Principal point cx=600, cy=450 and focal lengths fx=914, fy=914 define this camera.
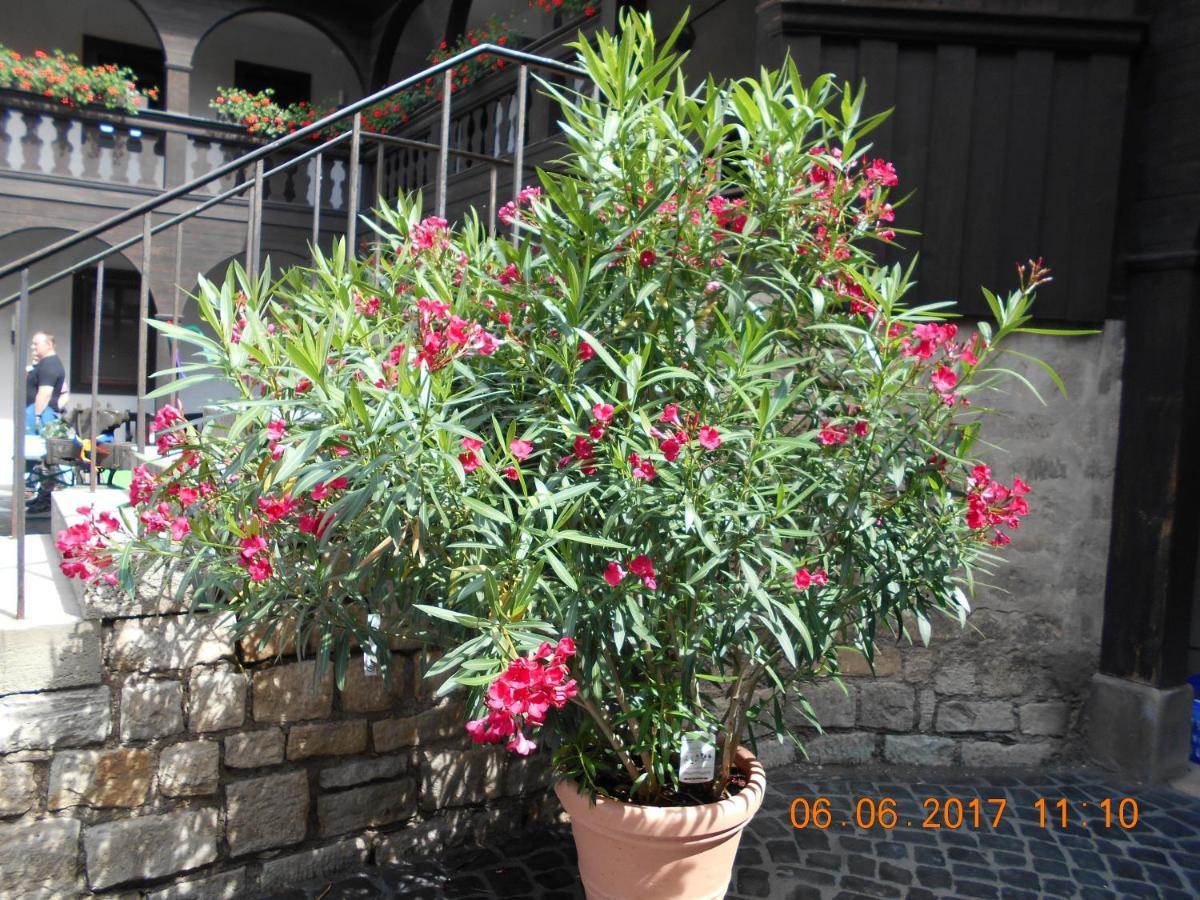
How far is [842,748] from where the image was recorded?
3920 mm

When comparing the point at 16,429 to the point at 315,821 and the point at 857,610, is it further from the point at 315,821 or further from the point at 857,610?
the point at 857,610

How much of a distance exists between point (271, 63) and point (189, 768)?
1184 cm

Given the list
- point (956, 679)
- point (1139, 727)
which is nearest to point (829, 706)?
point (956, 679)

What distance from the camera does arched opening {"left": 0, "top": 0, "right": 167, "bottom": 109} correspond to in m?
10.9

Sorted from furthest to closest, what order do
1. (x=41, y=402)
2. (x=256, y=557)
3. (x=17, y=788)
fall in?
1. (x=41, y=402)
2. (x=17, y=788)
3. (x=256, y=557)

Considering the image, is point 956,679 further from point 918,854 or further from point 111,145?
point 111,145

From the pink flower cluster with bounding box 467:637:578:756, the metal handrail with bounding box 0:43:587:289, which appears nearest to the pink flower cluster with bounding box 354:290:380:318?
the metal handrail with bounding box 0:43:587:289

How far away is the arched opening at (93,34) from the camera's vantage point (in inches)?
430

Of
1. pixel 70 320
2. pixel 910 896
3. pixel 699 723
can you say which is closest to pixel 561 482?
pixel 699 723

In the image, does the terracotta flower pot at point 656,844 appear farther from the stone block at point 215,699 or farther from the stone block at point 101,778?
the stone block at point 101,778

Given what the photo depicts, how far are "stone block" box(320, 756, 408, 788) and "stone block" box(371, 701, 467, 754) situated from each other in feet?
0.14

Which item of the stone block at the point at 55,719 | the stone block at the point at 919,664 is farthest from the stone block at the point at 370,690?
the stone block at the point at 919,664

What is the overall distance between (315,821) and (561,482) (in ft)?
5.30

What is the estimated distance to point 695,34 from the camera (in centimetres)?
452
